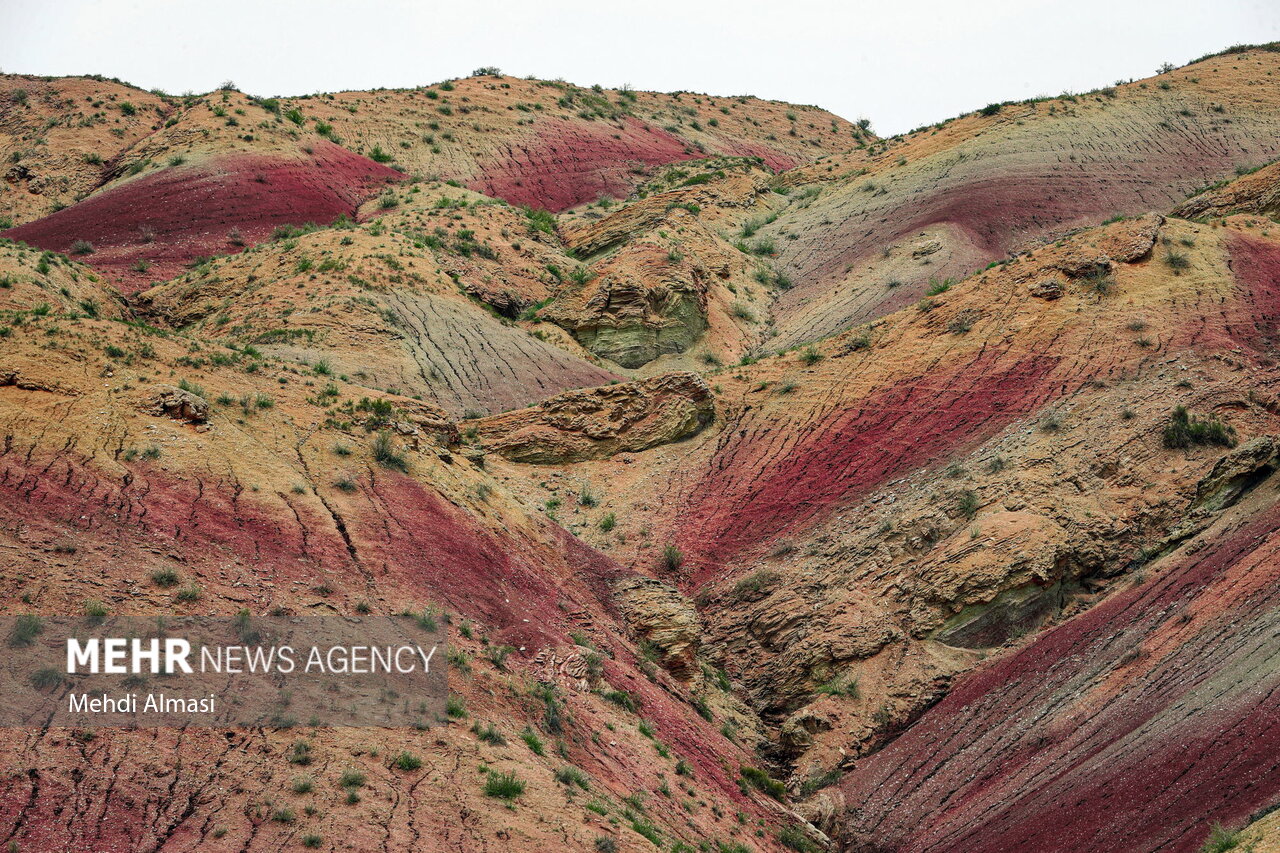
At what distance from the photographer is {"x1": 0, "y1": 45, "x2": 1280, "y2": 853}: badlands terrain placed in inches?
698

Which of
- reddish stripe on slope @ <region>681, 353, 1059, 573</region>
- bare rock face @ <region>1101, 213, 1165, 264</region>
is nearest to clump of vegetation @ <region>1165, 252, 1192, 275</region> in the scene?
bare rock face @ <region>1101, 213, 1165, 264</region>

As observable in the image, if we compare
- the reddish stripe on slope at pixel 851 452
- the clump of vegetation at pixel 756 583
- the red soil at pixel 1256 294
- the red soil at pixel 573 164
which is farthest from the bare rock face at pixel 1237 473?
the red soil at pixel 573 164

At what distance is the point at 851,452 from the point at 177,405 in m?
16.3

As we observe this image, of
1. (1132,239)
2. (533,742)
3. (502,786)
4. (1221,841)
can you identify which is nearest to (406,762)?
(502,786)

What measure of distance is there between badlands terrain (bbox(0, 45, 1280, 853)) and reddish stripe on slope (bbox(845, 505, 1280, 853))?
0.28ft

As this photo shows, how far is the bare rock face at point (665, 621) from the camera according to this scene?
1034 inches

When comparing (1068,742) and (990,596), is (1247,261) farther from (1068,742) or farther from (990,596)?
(1068,742)

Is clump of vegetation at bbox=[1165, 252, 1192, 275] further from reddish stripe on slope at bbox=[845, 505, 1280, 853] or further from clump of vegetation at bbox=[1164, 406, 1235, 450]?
reddish stripe on slope at bbox=[845, 505, 1280, 853]

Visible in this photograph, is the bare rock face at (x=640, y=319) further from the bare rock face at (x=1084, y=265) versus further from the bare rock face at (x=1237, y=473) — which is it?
the bare rock face at (x=1237, y=473)

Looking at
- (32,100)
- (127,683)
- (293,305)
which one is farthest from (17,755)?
(32,100)

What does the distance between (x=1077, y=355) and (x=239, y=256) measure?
26914 millimetres

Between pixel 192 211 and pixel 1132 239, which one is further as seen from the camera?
pixel 192 211

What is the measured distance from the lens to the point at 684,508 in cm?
3225

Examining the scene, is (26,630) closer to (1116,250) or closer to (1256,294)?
(1116,250)
